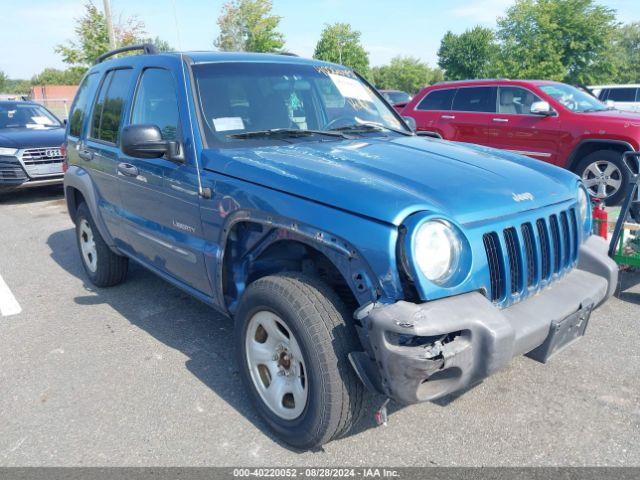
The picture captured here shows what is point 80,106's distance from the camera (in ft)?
16.2

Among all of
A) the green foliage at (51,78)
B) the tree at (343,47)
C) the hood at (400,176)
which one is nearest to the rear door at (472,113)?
the hood at (400,176)

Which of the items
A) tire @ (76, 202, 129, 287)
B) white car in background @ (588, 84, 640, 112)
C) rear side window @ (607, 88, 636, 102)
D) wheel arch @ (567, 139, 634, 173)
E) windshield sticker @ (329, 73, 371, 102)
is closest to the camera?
windshield sticker @ (329, 73, 371, 102)

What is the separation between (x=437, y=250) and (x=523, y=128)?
676cm

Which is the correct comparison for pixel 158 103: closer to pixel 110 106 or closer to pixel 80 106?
pixel 110 106

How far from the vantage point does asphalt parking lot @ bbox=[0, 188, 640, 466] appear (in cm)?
260

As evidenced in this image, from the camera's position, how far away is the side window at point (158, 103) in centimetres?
336

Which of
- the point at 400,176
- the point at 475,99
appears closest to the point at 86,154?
the point at 400,176

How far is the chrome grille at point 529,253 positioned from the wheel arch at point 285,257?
1.95ft

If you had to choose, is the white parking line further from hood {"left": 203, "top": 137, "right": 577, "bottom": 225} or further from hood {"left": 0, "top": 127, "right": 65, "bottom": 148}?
hood {"left": 0, "top": 127, "right": 65, "bottom": 148}

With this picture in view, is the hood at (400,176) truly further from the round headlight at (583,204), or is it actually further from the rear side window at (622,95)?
the rear side window at (622,95)

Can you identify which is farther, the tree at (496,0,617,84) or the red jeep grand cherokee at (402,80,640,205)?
the tree at (496,0,617,84)

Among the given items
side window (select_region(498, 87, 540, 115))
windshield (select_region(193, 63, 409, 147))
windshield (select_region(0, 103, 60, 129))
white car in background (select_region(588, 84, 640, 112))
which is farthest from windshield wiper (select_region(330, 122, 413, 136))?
white car in background (select_region(588, 84, 640, 112))

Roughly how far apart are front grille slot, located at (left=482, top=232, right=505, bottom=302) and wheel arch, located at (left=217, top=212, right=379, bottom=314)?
1.84 ft

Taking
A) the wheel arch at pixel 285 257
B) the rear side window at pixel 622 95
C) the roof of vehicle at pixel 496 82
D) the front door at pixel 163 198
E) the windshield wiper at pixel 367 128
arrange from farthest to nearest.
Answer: the rear side window at pixel 622 95 < the roof of vehicle at pixel 496 82 < the windshield wiper at pixel 367 128 < the front door at pixel 163 198 < the wheel arch at pixel 285 257
